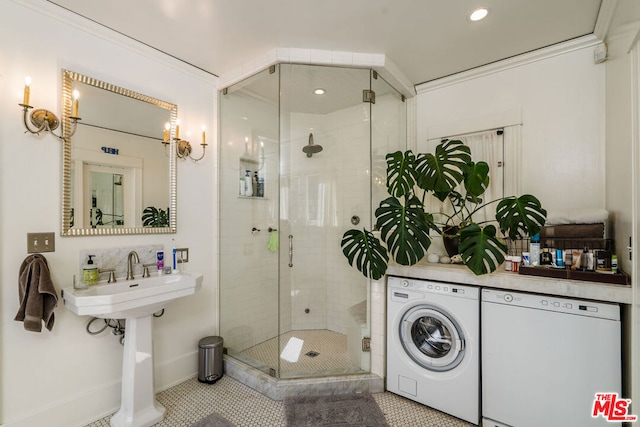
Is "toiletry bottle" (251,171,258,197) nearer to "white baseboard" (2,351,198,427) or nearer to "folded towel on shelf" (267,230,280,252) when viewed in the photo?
"folded towel on shelf" (267,230,280,252)

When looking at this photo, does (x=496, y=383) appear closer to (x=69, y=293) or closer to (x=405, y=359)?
(x=405, y=359)

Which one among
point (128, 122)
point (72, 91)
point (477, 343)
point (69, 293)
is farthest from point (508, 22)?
point (69, 293)

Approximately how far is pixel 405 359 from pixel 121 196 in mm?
2363

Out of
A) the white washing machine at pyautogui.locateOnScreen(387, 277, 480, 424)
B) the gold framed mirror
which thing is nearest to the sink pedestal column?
the gold framed mirror

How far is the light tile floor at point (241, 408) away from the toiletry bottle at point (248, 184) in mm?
1607

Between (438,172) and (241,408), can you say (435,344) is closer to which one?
(438,172)

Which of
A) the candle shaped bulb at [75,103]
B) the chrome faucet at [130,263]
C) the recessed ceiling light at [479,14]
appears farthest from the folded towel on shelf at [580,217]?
the candle shaped bulb at [75,103]

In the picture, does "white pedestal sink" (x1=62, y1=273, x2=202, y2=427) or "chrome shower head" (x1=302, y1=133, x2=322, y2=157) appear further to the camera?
"chrome shower head" (x1=302, y1=133, x2=322, y2=157)

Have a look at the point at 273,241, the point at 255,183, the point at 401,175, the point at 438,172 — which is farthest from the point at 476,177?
the point at 255,183

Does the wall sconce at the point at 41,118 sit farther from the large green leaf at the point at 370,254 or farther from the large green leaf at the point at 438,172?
the large green leaf at the point at 438,172

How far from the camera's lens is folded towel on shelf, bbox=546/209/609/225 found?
1751 millimetres

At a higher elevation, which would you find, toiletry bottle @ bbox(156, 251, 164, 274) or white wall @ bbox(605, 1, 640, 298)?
white wall @ bbox(605, 1, 640, 298)

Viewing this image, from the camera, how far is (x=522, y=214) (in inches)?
72.5

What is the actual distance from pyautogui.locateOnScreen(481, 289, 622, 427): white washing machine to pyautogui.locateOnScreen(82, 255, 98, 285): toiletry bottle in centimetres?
251
